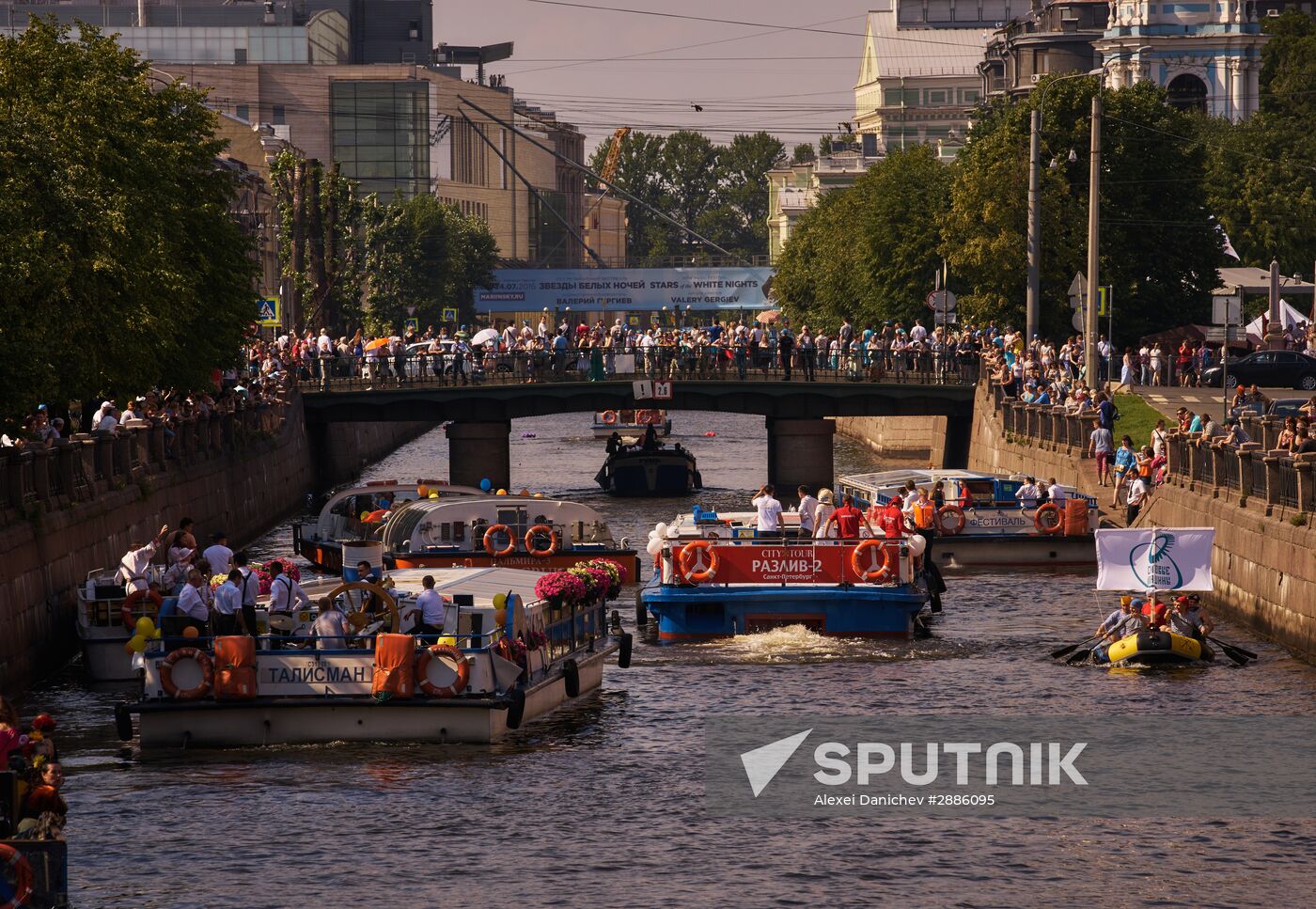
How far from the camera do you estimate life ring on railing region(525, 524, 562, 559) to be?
149ft

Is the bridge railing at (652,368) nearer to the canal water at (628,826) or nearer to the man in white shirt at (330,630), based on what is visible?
the canal water at (628,826)

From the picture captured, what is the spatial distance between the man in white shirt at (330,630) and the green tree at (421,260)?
99795mm

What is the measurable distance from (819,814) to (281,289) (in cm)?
10970

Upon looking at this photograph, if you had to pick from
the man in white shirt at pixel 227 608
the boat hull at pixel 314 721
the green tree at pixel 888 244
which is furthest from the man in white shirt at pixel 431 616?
the green tree at pixel 888 244

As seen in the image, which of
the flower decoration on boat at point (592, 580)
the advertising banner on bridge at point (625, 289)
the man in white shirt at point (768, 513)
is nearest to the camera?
the flower decoration on boat at point (592, 580)

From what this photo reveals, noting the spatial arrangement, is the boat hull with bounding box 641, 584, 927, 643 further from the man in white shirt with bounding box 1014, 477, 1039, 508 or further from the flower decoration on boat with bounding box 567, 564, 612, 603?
the man in white shirt with bounding box 1014, 477, 1039, 508

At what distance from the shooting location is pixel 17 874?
20141 mm

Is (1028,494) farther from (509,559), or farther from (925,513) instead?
(509,559)

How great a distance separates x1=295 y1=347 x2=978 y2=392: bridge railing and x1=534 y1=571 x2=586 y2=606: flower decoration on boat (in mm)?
Answer: 43241

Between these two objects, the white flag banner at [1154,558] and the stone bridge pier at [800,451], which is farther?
the stone bridge pier at [800,451]

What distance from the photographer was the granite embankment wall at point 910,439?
292ft

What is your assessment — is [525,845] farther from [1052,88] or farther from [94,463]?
[1052,88]

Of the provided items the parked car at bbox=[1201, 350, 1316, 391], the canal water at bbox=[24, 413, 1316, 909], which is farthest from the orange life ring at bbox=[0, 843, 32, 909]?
the parked car at bbox=[1201, 350, 1316, 391]

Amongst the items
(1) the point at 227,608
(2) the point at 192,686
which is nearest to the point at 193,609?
(1) the point at 227,608
